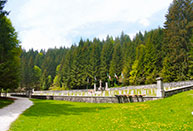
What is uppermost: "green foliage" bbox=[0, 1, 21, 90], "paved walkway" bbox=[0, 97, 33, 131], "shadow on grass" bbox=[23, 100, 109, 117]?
"green foliage" bbox=[0, 1, 21, 90]

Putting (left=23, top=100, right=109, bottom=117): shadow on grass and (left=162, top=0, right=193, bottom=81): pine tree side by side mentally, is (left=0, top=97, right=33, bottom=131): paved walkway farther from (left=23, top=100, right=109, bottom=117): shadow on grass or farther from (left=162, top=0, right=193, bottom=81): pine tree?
(left=162, top=0, right=193, bottom=81): pine tree

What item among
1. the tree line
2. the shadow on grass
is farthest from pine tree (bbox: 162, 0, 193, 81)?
the shadow on grass

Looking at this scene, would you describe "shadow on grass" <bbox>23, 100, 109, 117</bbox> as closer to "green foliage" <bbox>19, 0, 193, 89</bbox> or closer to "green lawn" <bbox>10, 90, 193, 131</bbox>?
"green lawn" <bbox>10, 90, 193, 131</bbox>

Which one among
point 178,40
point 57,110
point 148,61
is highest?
point 178,40

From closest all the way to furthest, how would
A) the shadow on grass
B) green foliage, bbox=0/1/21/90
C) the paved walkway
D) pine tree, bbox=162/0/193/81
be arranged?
the paved walkway → the shadow on grass → green foliage, bbox=0/1/21/90 → pine tree, bbox=162/0/193/81

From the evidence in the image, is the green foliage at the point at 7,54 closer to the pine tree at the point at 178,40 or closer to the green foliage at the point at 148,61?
the green foliage at the point at 148,61

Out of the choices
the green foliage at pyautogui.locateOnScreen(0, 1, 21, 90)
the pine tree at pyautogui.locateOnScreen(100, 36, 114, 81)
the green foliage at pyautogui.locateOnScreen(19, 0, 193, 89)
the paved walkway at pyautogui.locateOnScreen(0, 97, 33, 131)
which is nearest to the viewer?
the paved walkway at pyautogui.locateOnScreen(0, 97, 33, 131)

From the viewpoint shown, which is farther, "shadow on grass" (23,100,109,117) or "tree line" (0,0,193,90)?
"tree line" (0,0,193,90)

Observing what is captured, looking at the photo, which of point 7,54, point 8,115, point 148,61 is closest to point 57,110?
point 8,115

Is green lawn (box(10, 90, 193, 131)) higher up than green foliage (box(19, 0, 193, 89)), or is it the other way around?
green foliage (box(19, 0, 193, 89))

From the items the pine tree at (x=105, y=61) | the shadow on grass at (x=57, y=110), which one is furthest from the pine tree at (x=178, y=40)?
the shadow on grass at (x=57, y=110)

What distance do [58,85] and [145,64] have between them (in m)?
46.6

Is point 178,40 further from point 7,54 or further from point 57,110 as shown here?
point 7,54

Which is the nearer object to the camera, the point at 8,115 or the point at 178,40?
the point at 8,115
